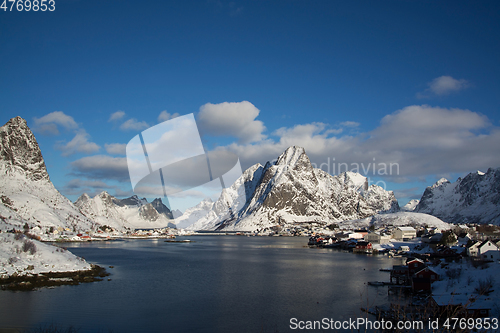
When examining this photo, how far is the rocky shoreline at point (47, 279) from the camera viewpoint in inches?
1178

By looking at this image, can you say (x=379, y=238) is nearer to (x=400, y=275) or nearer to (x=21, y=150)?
(x=400, y=275)

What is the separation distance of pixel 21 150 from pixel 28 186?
1671 cm

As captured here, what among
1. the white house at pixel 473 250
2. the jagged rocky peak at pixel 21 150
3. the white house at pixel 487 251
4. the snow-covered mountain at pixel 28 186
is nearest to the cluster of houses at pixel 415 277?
the white house at pixel 487 251

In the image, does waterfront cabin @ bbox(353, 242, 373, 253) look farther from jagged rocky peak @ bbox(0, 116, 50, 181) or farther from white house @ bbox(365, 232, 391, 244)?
jagged rocky peak @ bbox(0, 116, 50, 181)

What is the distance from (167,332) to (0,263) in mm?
22524

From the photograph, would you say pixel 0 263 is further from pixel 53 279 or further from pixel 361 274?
pixel 361 274

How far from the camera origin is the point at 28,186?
110 metres

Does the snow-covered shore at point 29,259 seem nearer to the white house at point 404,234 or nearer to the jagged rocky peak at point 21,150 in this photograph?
the jagged rocky peak at point 21,150

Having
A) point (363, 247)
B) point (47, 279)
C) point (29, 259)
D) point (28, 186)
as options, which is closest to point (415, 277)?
point (47, 279)

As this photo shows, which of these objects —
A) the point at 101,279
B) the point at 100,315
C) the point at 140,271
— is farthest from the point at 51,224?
the point at 100,315

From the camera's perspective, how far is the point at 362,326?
73.6 ft

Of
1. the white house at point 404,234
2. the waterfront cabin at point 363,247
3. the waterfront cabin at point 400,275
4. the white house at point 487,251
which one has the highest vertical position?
the white house at point 487,251

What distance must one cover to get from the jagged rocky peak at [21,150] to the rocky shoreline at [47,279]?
306 feet

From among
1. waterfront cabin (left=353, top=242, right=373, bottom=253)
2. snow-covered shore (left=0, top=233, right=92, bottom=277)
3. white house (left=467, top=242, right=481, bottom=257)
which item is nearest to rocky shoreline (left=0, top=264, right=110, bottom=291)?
snow-covered shore (left=0, top=233, right=92, bottom=277)
